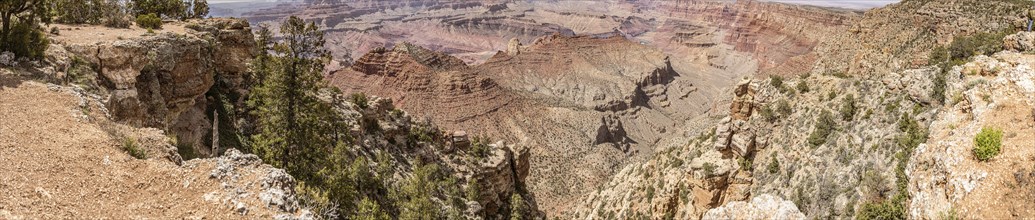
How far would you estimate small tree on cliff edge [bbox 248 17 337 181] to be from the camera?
21281mm

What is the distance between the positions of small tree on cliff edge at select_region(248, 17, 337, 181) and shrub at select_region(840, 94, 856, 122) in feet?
83.0

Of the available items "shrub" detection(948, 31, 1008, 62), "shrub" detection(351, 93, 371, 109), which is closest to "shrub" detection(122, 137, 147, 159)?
"shrub" detection(351, 93, 371, 109)

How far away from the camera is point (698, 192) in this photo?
27.2 metres

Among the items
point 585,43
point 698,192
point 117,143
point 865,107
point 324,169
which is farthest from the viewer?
point 585,43

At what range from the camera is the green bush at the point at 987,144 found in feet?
45.2

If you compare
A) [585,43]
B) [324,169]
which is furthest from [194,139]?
[585,43]

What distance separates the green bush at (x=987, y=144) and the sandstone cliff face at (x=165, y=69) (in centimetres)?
2746

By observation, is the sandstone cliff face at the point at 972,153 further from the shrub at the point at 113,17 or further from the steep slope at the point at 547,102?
the steep slope at the point at 547,102

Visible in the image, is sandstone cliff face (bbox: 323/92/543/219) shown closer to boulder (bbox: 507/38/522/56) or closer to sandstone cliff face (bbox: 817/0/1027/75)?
sandstone cliff face (bbox: 817/0/1027/75)

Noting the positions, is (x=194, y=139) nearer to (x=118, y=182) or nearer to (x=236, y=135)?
(x=236, y=135)

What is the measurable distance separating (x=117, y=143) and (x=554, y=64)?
417 feet

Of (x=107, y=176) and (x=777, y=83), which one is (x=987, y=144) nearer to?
(x=777, y=83)

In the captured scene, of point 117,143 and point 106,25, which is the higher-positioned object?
point 106,25

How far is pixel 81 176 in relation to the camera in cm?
1218
